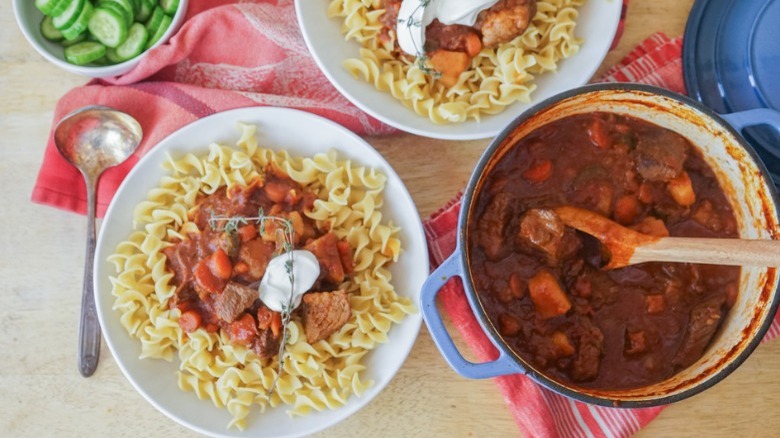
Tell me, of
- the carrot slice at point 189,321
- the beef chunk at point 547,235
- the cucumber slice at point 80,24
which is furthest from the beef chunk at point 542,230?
the cucumber slice at point 80,24

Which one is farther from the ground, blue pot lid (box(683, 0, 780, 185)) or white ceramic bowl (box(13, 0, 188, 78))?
blue pot lid (box(683, 0, 780, 185))

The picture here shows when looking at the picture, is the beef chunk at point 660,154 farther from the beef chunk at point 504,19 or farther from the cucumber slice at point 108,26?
the cucumber slice at point 108,26

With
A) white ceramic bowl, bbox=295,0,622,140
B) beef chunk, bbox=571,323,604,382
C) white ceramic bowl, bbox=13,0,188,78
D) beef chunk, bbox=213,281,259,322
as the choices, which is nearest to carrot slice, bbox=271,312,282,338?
beef chunk, bbox=213,281,259,322

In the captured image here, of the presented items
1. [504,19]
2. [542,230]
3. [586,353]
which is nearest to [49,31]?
[504,19]

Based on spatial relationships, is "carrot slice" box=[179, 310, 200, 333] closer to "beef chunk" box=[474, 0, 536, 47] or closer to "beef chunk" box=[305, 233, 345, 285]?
"beef chunk" box=[305, 233, 345, 285]

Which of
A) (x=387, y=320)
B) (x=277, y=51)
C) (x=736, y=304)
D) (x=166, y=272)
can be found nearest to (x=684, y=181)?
(x=736, y=304)
